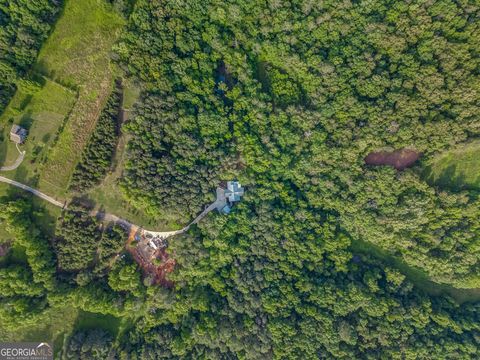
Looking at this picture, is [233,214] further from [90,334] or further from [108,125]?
[90,334]

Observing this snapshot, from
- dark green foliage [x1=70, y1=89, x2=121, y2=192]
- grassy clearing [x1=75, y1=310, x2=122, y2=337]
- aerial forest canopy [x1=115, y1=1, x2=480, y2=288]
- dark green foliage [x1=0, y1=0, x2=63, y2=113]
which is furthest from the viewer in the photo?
grassy clearing [x1=75, y1=310, x2=122, y2=337]

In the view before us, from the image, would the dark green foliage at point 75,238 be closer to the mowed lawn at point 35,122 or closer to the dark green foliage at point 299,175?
the mowed lawn at point 35,122

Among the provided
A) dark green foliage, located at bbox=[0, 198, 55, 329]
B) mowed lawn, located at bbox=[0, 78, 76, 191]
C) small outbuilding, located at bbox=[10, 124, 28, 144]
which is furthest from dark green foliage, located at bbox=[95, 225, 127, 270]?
small outbuilding, located at bbox=[10, 124, 28, 144]

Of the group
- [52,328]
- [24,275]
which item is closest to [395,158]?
[24,275]

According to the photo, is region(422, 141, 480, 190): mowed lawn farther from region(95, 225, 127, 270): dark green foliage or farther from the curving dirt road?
region(95, 225, 127, 270): dark green foliage

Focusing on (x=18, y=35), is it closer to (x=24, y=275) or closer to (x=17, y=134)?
(x=17, y=134)

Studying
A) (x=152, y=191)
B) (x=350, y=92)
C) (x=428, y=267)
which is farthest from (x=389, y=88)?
(x=152, y=191)
